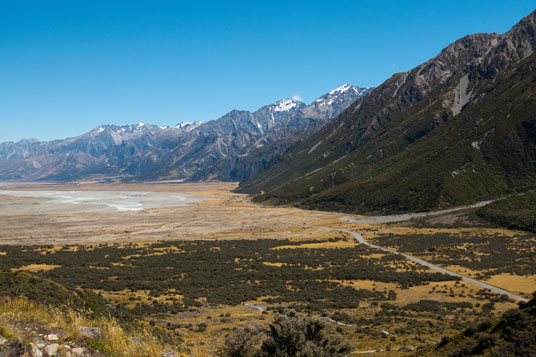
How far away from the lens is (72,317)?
12.1m

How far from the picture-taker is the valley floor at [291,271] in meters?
36.2

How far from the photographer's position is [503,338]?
1761 centimetres

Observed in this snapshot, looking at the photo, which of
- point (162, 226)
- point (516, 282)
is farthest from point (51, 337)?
point (162, 226)

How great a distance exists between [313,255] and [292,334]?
5889 cm

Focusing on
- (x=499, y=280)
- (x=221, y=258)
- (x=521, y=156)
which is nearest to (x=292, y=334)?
(x=499, y=280)

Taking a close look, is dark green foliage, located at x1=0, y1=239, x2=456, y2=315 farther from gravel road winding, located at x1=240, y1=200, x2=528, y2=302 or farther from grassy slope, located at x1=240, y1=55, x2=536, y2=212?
grassy slope, located at x1=240, y1=55, x2=536, y2=212

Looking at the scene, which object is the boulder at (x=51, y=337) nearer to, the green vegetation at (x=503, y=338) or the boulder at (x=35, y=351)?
the boulder at (x=35, y=351)

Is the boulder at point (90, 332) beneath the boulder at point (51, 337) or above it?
beneath

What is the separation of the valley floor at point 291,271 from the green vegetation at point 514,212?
407cm

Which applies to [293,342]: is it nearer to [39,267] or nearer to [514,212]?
[39,267]

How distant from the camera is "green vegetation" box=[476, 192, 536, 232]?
99.9m

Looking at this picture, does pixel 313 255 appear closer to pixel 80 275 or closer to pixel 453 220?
pixel 80 275

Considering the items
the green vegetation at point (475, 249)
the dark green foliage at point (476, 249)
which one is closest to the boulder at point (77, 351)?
the green vegetation at point (475, 249)

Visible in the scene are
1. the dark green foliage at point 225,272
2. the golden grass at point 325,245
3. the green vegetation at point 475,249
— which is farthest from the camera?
the golden grass at point 325,245
